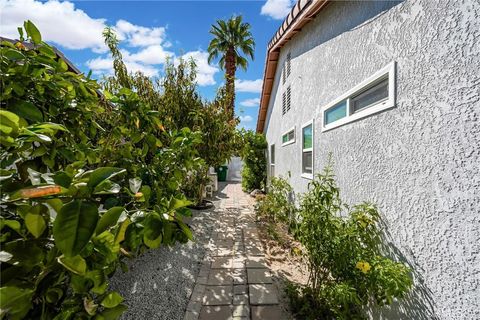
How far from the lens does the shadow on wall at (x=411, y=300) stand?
2020mm

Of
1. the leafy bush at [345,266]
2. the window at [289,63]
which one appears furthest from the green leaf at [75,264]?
the window at [289,63]

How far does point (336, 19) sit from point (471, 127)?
11.7 feet

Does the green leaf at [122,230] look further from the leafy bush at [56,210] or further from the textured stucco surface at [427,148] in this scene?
the textured stucco surface at [427,148]

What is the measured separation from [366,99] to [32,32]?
3654 millimetres

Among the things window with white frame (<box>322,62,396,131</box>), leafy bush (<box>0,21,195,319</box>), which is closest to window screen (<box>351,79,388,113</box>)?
window with white frame (<box>322,62,396,131</box>)

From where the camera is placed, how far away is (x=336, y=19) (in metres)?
4.33

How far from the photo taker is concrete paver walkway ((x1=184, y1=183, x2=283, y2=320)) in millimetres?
3229

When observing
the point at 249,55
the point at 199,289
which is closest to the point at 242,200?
the point at 199,289

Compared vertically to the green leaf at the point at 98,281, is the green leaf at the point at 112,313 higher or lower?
lower

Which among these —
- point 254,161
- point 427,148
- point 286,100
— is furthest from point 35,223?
point 254,161

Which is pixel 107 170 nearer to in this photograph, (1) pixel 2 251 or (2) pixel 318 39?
(1) pixel 2 251

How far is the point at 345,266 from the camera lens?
8.87 feet

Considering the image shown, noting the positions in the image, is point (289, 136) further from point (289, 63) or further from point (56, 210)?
point (56, 210)

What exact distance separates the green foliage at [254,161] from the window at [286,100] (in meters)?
4.38
